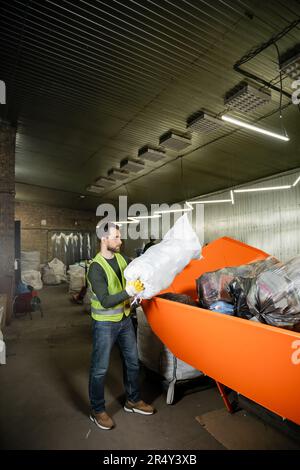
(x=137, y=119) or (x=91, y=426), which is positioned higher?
(x=137, y=119)

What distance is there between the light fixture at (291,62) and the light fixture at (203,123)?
4.89 feet

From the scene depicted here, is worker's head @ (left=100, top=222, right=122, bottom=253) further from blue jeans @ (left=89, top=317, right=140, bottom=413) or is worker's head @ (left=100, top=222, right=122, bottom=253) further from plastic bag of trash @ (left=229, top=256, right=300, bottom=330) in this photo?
plastic bag of trash @ (left=229, top=256, right=300, bottom=330)

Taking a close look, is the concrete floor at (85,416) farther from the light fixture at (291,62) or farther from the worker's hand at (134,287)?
the light fixture at (291,62)

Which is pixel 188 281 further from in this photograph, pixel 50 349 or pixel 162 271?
pixel 50 349

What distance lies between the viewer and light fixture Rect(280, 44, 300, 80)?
327 cm

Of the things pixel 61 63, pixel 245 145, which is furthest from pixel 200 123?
pixel 61 63

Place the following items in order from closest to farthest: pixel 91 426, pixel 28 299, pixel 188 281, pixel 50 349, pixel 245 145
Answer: pixel 91 426, pixel 188 281, pixel 50 349, pixel 28 299, pixel 245 145

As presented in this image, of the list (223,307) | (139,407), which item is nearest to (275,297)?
(223,307)

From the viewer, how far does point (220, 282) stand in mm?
2076

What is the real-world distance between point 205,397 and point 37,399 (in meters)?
1.64

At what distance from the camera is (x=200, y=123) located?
504cm

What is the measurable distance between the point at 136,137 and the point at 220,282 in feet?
15.2

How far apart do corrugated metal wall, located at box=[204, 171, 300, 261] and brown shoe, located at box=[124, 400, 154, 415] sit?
681cm

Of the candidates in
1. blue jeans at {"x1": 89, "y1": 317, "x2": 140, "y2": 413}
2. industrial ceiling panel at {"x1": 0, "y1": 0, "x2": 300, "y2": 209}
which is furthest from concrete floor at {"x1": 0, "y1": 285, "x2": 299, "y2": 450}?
industrial ceiling panel at {"x1": 0, "y1": 0, "x2": 300, "y2": 209}
